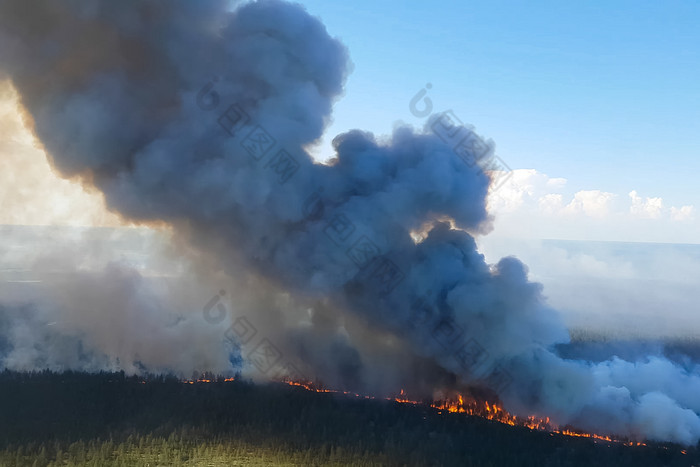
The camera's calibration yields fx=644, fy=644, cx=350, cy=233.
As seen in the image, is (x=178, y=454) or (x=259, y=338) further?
(x=259, y=338)

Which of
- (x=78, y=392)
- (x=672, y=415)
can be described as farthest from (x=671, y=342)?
(x=78, y=392)

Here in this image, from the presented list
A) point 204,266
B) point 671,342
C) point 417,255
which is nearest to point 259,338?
point 204,266

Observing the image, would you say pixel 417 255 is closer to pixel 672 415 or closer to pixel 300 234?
pixel 300 234

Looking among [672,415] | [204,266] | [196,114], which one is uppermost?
[196,114]

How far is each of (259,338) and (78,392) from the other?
906 inches

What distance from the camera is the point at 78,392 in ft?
249

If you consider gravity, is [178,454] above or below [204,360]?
below

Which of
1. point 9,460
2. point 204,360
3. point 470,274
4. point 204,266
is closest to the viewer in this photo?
point 9,460

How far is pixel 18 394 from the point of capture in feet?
244

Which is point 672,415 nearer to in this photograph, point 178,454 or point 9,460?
point 178,454

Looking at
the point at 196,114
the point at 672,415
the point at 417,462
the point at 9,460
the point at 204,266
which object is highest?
the point at 196,114

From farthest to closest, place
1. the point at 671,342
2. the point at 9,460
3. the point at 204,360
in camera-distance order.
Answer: the point at 671,342 → the point at 204,360 → the point at 9,460

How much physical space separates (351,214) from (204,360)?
37.8 meters

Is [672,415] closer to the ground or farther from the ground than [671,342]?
closer to the ground
